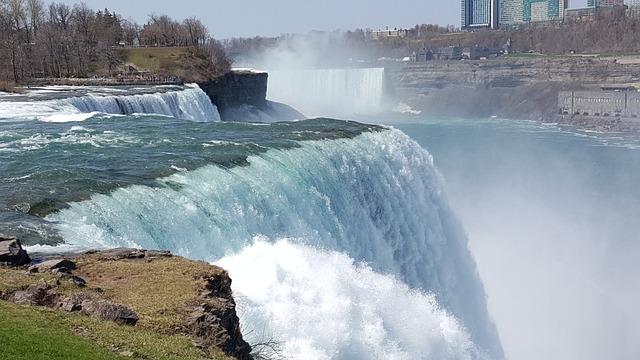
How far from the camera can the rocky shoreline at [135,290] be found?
8508 millimetres

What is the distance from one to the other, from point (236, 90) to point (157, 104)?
62.3ft

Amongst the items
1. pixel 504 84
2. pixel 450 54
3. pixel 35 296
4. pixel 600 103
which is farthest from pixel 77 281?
pixel 450 54

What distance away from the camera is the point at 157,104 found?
35875mm

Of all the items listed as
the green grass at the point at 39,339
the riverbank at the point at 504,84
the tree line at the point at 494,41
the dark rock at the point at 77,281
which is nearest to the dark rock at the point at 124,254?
the dark rock at the point at 77,281

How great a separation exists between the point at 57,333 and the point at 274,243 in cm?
682

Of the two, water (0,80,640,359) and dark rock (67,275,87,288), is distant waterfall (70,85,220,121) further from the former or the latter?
dark rock (67,275,87,288)

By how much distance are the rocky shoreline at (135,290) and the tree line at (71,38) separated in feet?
127

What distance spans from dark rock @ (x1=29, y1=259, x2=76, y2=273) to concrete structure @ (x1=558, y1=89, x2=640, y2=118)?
74804mm

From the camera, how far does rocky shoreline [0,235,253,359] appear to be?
8.51 metres

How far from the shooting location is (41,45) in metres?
52.2

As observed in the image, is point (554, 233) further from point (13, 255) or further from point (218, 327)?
point (218, 327)

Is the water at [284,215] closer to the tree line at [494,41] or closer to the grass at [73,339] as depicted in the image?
the grass at [73,339]

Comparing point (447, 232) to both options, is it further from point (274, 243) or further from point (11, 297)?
point (11, 297)

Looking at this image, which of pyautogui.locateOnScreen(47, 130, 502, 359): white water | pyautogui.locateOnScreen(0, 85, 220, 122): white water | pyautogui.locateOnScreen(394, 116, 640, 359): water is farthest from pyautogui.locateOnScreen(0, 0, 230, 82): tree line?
pyautogui.locateOnScreen(47, 130, 502, 359): white water
